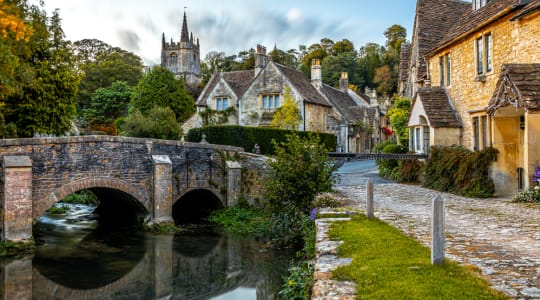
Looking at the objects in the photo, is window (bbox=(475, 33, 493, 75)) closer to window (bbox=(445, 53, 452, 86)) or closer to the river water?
window (bbox=(445, 53, 452, 86))

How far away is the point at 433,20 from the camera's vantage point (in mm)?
23172

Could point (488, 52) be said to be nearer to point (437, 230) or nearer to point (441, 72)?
point (441, 72)

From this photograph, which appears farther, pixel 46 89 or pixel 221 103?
pixel 221 103

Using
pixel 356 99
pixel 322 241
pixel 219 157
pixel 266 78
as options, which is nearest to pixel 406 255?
pixel 322 241

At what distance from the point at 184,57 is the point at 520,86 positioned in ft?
223

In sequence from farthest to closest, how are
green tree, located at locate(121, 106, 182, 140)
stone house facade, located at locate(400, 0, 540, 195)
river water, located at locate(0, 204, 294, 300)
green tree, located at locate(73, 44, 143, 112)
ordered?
green tree, located at locate(73, 44, 143, 112) → green tree, located at locate(121, 106, 182, 140) → stone house facade, located at locate(400, 0, 540, 195) → river water, located at locate(0, 204, 294, 300)

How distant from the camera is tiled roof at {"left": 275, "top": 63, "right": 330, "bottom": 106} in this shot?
126 feet

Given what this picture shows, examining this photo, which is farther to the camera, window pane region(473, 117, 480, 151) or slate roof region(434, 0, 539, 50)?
window pane region(473, 117, 480, 151)

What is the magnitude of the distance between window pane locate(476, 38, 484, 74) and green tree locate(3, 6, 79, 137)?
18.6m

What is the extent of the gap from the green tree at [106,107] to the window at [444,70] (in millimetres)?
40385

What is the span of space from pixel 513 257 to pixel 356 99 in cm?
5195

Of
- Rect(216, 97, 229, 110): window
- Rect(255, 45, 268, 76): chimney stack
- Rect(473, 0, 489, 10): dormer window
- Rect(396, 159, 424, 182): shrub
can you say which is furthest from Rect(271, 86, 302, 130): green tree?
Rect(473, 0, 489, 10): dormer window

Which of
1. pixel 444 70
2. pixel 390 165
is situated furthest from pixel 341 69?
pixel 444 70

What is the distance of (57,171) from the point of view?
50.5ft
